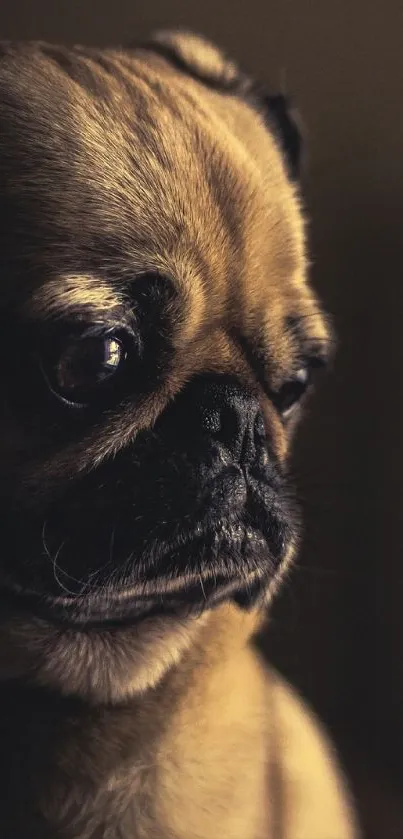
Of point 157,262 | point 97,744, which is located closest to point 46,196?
point 157,262

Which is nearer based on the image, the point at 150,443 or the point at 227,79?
the point at 150,443

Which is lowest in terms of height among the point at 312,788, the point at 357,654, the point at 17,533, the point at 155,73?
the point at 312,788

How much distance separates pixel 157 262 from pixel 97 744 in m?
0.41

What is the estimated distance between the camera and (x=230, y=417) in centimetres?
64

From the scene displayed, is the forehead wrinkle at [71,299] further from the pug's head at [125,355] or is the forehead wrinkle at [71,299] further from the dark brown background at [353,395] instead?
the dark brown background at [353,395]

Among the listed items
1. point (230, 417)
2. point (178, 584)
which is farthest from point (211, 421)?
point (178, 584)

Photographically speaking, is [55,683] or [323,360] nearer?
[55,683]

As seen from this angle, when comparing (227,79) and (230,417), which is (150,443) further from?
(227,79)

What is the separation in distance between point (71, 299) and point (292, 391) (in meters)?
0.30

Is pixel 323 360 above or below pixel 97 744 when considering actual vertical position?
above

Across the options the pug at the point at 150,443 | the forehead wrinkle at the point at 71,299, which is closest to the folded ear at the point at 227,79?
the pug at the point at 150,443

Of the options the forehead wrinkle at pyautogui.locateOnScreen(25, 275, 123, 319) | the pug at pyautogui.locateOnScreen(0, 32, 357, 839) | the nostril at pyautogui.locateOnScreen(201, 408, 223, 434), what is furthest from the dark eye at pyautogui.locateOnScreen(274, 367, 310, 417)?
the forehead wrinkle at pyautogui.locateOnScreen(25, 275, 123, 319)

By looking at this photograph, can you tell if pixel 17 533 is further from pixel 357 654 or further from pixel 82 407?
pixel 357 654

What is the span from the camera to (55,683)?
67 cm
